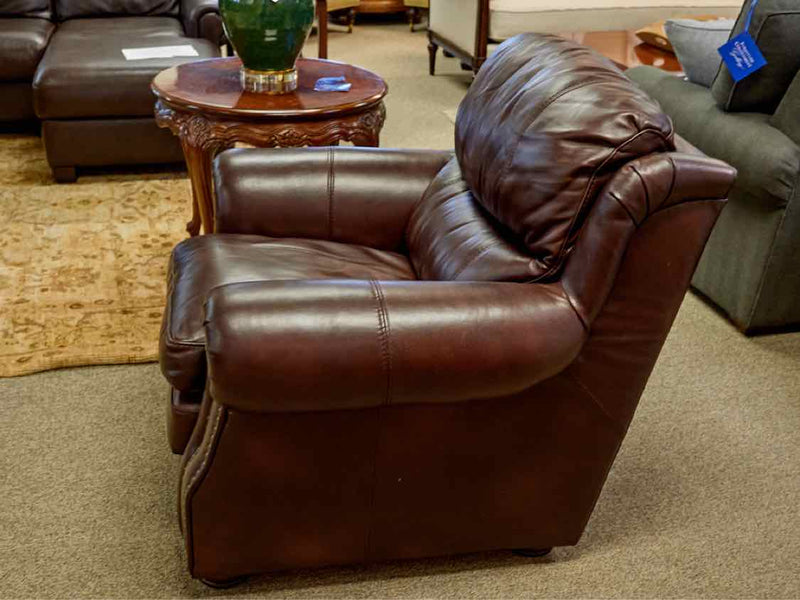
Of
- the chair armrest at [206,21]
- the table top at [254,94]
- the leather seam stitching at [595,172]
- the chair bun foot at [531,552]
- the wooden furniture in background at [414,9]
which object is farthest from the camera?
the wooden furniture in background at [414,9]

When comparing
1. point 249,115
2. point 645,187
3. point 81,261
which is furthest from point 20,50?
point 645,187

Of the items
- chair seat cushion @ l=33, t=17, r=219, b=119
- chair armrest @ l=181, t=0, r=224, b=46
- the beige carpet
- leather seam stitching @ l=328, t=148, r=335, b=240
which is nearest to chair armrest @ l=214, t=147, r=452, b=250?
leather seam stitching @ l=328, t=148, r=335, b=240

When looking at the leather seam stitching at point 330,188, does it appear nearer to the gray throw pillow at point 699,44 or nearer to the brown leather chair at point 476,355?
the brown leather chair at point 476,355

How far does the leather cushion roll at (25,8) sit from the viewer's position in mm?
4062

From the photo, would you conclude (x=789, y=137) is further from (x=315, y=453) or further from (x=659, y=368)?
(x=315, y=453)

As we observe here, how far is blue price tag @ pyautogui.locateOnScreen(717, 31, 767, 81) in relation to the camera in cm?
250

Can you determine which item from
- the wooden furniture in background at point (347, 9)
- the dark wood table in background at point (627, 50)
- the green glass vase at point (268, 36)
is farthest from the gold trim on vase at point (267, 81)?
the wooden furniture in background at point (347, 9)

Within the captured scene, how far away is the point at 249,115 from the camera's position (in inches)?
93.7

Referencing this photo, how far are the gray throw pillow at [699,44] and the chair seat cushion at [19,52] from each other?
2.49 meters

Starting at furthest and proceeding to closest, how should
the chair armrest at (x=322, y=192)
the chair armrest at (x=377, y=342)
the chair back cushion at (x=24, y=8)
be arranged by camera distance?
the chair back cushion at (x=24, y=8) → the chair armrest at (x=322, y=192) → the chair armrest at (x=377, y=342)

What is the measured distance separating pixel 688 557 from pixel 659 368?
765mm

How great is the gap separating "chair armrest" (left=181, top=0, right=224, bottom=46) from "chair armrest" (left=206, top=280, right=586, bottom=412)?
8.98ft

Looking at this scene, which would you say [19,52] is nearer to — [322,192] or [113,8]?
[113,8]

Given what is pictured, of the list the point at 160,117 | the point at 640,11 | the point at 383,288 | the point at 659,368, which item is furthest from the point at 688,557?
the point at 640,11
